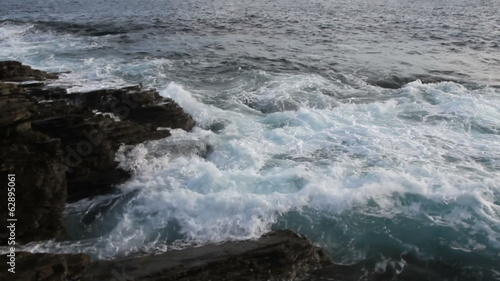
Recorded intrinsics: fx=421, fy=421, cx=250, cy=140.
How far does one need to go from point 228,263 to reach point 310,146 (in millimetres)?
5772

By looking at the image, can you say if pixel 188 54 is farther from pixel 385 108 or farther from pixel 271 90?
pixel 385 108

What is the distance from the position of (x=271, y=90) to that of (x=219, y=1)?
39.1m

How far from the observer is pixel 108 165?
9648mm

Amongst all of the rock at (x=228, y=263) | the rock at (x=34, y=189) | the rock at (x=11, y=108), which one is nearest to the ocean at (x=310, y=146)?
the rock at (x=34, y=189)

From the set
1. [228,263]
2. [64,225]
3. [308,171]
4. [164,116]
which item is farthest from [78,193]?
[308,171]

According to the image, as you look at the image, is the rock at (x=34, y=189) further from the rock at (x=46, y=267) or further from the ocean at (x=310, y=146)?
the rock at (x=46, y=267)

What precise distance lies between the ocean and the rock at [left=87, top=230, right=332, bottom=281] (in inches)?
25.8

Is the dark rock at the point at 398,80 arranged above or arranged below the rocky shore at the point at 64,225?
below

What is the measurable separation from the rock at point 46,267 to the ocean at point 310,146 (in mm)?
1035

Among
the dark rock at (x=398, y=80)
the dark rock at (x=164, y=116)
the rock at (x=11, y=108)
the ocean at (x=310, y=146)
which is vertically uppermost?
the rock at (x=11, y=108)

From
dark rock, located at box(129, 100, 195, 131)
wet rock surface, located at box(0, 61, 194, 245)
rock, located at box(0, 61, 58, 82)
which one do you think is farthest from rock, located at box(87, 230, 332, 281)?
rock, located at box(0, 61, 58, 82)

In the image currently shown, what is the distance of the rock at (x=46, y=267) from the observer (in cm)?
594

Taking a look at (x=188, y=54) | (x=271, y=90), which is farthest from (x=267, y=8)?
(x=271, y=90)

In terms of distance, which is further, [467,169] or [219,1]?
[219,1]
